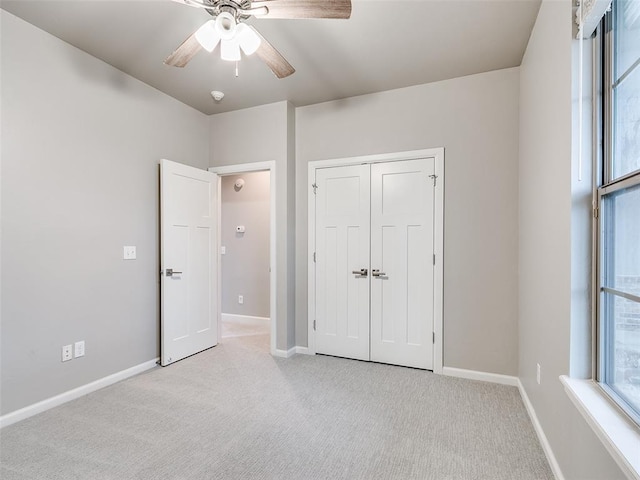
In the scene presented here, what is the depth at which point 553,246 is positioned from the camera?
70.0 inches

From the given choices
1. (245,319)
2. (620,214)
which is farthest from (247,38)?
(245,319)

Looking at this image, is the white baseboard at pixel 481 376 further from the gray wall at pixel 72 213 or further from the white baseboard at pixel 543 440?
the gray wall at pixel 72 213

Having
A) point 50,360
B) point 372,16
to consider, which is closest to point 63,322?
point 50,360

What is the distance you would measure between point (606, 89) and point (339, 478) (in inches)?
86.2

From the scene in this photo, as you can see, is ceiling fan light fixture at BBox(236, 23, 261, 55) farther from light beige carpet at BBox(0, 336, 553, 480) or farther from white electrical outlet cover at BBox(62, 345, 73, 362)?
white electrical outlet cover at BBox(62, 345, 73, 362)

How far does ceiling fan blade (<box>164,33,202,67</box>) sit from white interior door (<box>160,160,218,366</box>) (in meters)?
1.29

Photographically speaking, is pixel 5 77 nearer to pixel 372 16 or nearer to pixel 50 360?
pixel 50 360

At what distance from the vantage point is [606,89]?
143cm

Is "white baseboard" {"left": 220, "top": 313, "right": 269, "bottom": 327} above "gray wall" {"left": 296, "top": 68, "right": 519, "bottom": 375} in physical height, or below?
below

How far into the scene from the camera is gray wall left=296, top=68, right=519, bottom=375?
2848mm

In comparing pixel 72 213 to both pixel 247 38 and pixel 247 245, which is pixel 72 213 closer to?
pixel 247 38

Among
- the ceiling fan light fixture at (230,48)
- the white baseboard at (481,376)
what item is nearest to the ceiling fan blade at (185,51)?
the ceiling fan light fixture at (230,48)

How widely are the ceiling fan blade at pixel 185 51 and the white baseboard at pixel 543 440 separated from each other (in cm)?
301

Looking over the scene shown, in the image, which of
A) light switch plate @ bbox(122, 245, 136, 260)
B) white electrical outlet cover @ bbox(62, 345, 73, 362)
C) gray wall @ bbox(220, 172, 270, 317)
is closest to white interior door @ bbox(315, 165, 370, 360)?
gray wall @ bbox(220, 172, 270, 317)
